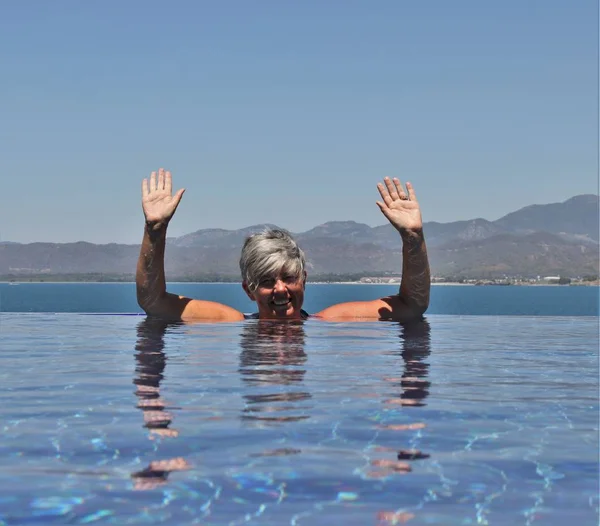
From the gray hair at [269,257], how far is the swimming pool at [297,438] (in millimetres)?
930

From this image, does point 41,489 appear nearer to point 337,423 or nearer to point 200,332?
point 337,423

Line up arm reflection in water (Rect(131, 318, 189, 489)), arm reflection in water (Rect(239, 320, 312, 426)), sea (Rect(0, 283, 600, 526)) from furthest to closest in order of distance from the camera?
arm reflection in water (Rect(239, 320, 312, 426)) < arm reflection in water (Rect(131, 318, 189, 489)) < sea (Rect(0, 283, 600, 526))

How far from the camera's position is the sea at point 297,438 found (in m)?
4.05

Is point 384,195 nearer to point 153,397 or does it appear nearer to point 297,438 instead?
point 153,397

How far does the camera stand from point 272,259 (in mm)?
10594

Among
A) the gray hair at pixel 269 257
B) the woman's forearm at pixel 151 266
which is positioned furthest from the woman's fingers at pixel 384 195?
the woman's forearm at pixel 151 266

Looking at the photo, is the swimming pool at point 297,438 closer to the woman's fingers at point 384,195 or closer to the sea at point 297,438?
the sea at point 297,438

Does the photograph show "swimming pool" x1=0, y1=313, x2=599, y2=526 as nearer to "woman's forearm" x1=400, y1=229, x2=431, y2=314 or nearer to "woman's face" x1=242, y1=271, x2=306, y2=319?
"woman's face" x1=242, y1=271, x2=306, y2=319

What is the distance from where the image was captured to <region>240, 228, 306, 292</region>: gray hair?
34.9ft

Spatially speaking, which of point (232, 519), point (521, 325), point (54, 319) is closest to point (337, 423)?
point (232, 519)

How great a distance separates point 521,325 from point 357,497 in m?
14.3

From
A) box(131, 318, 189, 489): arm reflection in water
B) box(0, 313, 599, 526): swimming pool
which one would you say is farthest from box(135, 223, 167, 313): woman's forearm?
box(0, 313, 599, 526): swimming pool

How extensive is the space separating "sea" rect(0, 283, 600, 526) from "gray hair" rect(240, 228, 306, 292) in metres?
0.93

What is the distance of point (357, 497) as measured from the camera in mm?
4168
